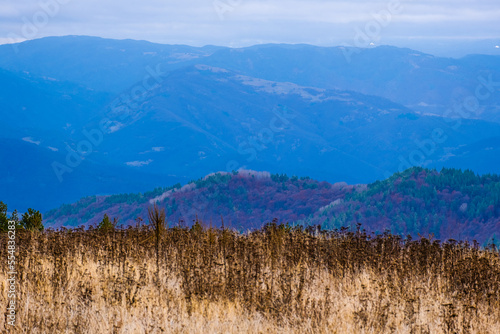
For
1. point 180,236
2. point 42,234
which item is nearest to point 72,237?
point 42,234

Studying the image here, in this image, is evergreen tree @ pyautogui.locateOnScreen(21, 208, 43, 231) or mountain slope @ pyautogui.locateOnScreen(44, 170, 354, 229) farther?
mountain slope @ pyautogui.locateOnScreen(44, 170, 354, 229)

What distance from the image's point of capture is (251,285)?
305 inches

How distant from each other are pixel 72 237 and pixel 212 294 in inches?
181

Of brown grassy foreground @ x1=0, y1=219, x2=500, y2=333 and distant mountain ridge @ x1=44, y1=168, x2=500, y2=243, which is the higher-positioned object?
distant mountain ridge @ x1=44, y1=168, x2=500, y2=243

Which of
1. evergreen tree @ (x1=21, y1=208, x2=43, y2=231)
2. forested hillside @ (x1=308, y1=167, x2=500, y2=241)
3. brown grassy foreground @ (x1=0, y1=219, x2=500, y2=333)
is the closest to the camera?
brown grassy foreground @ (x1=0, y1=219, x2=500, y2=333)

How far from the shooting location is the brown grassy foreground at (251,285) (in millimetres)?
6520

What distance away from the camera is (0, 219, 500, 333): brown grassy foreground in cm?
652
